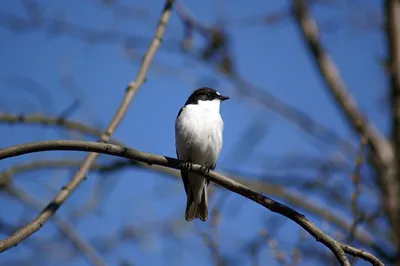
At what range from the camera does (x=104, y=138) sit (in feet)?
12.4

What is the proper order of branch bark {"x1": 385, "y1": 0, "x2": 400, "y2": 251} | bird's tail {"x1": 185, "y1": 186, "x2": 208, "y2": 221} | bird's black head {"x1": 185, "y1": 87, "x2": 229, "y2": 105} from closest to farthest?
1. bird's tail {"x1": 185, "y1": 186, "x2": 208, "y2": 221}
2. bird's black head {"x1": 185, "y1": 87, "x2": 229, "y2": 105}
3. branch bark {"x1": 385, "y1": 0, "x2": 400, "y2": 251}

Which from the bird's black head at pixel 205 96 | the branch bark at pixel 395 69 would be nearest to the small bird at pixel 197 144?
the bird's black head at pixel 205 96

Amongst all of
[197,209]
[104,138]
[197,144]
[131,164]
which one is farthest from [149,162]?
[131,164]

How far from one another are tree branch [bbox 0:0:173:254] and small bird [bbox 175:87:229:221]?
1.36 m

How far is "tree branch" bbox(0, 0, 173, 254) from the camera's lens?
3.04m

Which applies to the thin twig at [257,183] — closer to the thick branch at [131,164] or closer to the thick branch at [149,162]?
the thick branch at [131,164]

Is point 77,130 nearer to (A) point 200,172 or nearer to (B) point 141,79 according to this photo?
(B) point 141,79

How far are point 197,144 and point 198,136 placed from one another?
0.08 meters

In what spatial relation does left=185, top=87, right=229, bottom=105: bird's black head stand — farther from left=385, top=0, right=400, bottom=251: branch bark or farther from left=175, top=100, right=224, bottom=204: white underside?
left=385, top=0, right=400, bottom=251: branch bark

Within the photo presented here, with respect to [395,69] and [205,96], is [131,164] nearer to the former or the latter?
[205,96]

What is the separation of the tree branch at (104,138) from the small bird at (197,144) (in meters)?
1.36

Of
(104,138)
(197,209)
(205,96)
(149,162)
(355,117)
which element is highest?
(355,117)

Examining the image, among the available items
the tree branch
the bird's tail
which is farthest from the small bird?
the tree branch

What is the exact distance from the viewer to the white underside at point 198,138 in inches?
213
